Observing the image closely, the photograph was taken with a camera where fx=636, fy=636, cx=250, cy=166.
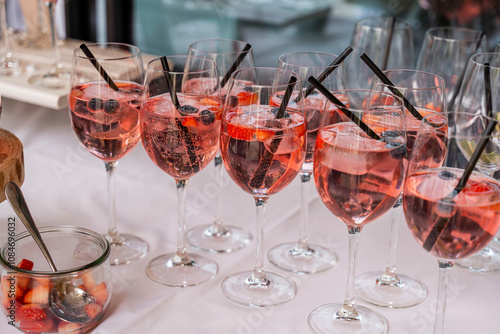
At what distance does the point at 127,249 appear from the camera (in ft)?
3.97

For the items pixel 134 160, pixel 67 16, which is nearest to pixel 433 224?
pixel 134 160

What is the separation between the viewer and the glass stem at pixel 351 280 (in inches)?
38.4

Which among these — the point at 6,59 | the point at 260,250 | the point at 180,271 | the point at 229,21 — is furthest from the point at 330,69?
the point at 229,21

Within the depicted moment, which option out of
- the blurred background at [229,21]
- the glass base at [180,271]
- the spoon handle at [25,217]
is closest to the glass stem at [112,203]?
the glass base at [180,271]

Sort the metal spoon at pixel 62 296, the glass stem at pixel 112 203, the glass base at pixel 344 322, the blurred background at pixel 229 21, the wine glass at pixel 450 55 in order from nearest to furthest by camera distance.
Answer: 1. the metal spoon at pixel 62 296
2. the glass base at pixel 344 322
3. the glass stem at pixel 112 203
4. the wine glass at pixel 450 55
5. the blurred background at pixel 229 21

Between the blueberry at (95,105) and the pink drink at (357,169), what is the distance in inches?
15.6

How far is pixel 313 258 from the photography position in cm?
120

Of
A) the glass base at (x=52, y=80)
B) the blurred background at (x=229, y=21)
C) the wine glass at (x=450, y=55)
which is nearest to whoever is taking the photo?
the wine glass at (x=450, y=55)

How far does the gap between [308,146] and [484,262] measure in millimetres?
407

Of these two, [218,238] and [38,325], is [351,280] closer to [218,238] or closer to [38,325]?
[218,238]

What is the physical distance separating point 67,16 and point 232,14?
867 mm

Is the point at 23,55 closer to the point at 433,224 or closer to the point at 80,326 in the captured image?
the point at 80,326

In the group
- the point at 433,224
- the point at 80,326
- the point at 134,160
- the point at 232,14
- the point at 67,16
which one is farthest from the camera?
the point at 232,14

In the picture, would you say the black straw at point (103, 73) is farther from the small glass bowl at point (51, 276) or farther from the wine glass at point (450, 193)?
the wine glass at point (450, 193)
